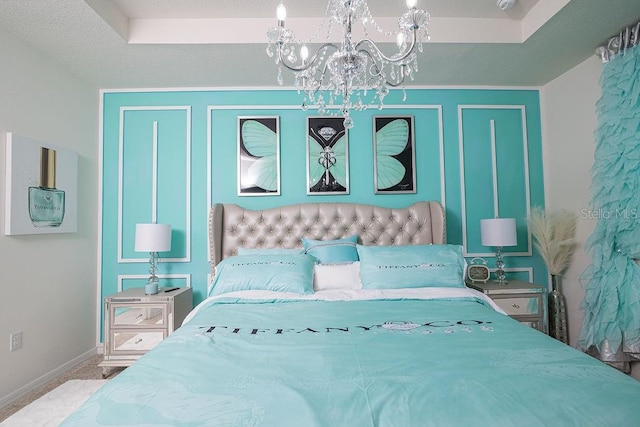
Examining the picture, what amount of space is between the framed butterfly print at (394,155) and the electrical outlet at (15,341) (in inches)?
119

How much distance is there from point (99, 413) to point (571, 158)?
376cm

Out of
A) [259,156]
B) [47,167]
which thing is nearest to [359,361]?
[259,156]

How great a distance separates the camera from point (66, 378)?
8.87 feet

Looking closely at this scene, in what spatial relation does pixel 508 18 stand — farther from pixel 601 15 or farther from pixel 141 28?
pixel 141 28

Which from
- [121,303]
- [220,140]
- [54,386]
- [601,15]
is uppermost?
[601,15]

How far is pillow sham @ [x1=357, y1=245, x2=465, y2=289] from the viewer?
97.3 inches

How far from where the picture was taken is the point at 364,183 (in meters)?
3.30

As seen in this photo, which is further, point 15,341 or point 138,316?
point 138,316

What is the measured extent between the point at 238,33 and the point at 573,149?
3052 mm

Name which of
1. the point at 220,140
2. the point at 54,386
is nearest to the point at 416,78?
the point at 220,140

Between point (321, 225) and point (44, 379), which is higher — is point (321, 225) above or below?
above

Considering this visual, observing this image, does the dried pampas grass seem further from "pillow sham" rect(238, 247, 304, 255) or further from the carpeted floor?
the carpeted floor

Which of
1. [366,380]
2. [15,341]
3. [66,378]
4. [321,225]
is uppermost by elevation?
[321,225]

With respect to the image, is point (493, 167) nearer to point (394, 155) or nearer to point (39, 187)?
point (394, 155)
